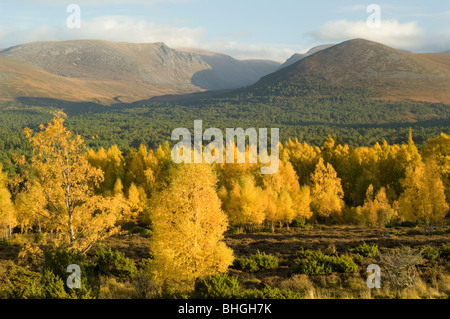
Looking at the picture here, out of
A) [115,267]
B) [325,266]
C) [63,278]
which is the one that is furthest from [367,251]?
[63,278]

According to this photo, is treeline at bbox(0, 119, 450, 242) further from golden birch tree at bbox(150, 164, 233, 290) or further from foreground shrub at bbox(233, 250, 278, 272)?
foreground shrub at bbox(233, 250, 278, 272)

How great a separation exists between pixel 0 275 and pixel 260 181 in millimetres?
44884

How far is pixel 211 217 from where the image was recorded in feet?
54.4

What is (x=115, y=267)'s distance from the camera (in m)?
21.6

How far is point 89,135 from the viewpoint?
17038 cm

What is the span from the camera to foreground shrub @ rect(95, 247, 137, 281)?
21188 millimetres

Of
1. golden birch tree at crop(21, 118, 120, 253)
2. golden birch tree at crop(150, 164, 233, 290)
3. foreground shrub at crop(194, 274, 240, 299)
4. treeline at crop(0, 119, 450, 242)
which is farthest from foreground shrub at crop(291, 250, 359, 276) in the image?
golden birch tree at crop(21, 118, 120, 253)
